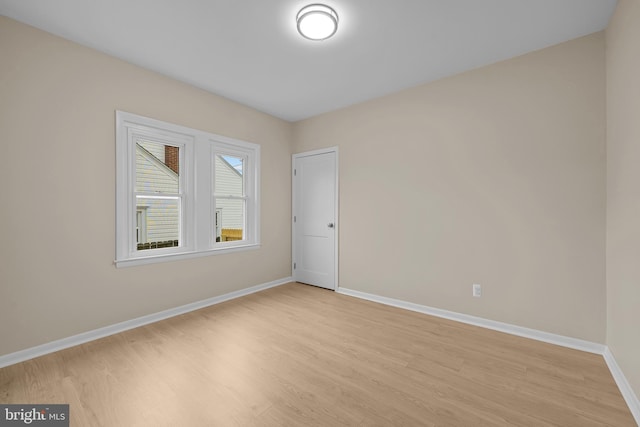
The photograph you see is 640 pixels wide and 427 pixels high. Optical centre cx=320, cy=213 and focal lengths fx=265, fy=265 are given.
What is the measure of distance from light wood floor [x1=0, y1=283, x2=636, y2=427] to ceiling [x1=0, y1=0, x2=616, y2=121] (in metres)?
2.80

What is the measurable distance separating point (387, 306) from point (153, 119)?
363 centimetres

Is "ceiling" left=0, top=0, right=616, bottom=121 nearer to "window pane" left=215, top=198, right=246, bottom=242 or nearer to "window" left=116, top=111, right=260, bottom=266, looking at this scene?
"window" left=116, top=111, right=260, bottom=266

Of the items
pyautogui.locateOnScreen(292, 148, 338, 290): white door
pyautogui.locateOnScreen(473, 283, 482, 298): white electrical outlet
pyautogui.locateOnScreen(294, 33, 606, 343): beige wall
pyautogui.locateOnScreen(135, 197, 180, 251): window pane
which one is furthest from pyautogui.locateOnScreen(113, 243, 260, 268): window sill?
pyautogui.locateOnScreen(473, 283, 482, 298): white electrical outlet

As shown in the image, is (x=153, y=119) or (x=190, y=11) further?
(x=153, y=119)

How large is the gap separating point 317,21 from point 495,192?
2389 mm

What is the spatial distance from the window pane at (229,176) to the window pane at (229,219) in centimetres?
13

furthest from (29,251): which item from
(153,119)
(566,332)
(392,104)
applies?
(566,332)

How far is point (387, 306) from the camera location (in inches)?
137

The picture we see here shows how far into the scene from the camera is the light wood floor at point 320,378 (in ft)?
5.28

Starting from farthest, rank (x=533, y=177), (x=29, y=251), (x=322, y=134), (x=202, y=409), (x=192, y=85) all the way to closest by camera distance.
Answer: (x=322, y=134) → (x=192, y=85) → (x=533, y=177) → (x=29, y=251) → (x=202, y=409)

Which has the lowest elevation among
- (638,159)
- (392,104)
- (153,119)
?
(638,159)

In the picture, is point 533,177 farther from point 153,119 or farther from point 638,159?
point 153,119

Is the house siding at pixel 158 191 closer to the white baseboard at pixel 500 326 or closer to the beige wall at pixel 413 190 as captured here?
the beige wall at pixel 413 190

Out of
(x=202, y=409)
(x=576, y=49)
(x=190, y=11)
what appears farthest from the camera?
(x=576, y=49)
